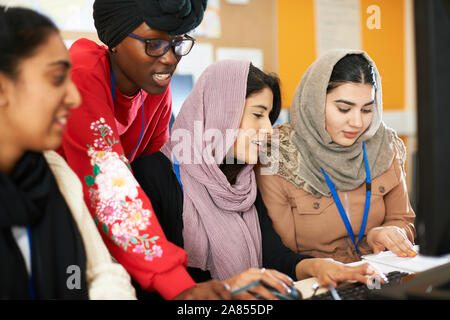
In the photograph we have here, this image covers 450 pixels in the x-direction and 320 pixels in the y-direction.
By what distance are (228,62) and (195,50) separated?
1.80 m

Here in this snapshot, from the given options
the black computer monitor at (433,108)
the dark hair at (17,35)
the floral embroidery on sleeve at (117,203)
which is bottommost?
the floral embroidery on sleeve at (117,203)

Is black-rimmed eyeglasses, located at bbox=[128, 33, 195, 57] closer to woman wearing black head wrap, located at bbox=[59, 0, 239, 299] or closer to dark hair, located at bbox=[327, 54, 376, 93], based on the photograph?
woman wearing black head wrap, located at bbox=[59, 0, 239, 299]

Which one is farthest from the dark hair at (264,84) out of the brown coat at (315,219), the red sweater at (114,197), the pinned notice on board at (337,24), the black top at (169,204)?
the pinned notice on board at (337,24)

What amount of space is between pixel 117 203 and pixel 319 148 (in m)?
0.87

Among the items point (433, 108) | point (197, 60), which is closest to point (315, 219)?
point (433, 108)

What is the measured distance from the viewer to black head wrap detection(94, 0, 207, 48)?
114 centimetres

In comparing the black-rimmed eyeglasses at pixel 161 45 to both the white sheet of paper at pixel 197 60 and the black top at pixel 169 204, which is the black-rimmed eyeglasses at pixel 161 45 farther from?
the white sheet of paper at pixel 197 60

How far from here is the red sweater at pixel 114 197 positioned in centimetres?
98

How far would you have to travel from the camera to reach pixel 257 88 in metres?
1.42

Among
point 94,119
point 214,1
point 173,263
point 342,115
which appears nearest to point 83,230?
point 173,263

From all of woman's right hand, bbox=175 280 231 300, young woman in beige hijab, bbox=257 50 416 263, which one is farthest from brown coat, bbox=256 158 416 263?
woman's right hand, bbox=175 280 231 300

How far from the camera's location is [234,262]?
53.0 inches

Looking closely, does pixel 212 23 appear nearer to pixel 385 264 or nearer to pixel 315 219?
pixel 315 219

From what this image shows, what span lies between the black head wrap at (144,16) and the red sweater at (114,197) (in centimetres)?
12
